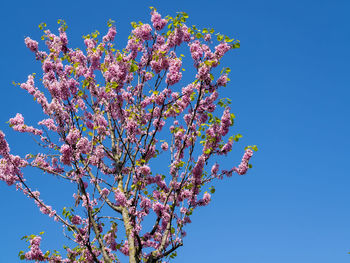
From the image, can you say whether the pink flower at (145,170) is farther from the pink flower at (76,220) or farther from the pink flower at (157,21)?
the pink flower at (157,21)

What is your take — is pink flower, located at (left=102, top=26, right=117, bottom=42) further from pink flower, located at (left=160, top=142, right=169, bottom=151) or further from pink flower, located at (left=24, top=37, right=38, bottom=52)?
pink flower, located at (left=160, top=142, right=169, bottom=151)

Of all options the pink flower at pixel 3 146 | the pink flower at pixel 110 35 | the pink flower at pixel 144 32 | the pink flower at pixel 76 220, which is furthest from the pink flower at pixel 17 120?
the pink flower at pixel 110 35

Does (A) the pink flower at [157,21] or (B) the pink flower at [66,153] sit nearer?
(B) the pink flower at [66,153]

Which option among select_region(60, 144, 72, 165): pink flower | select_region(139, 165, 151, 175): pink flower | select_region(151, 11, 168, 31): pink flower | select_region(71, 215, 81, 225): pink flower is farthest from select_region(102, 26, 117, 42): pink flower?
→ select_region(60, 144, 72, 165): pink flower

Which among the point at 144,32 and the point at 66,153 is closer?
the point at 66,153

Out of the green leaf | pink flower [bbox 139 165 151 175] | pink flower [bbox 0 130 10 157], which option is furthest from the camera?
the green leaf

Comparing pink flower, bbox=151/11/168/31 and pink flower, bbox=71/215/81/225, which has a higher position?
pink flower, bbox=151/11/168/31

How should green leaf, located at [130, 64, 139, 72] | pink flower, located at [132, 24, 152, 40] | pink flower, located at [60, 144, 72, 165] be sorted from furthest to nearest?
pink flower, located at [132, 24, 152, 40]
green leaf, located at [130, 64, 139, 72]
pink flower, located at [60, 144, 72, 165]

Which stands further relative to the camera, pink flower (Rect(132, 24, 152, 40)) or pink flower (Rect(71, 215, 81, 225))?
pink flower (Rect(132, 24, 152, 40))

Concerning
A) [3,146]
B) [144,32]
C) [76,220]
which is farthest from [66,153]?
[144,32]

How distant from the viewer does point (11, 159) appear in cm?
1086

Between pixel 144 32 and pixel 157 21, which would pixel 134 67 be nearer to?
pixel 144 32

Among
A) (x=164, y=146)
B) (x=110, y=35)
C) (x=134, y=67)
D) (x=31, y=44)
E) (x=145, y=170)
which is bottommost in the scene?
(x=145, y=170)

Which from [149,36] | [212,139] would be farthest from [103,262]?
[149,36]
